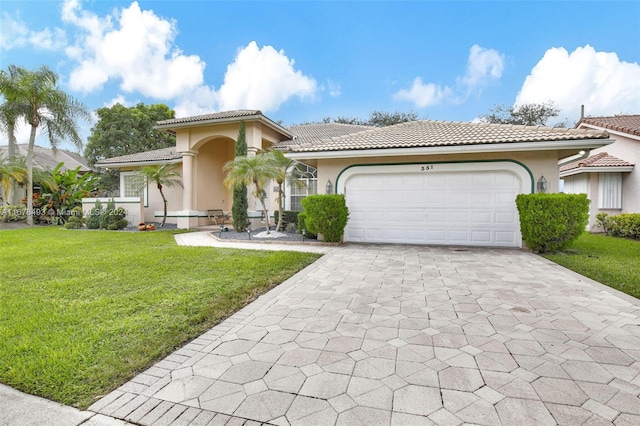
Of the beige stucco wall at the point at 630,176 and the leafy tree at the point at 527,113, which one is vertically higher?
the leafy tree at the point at 527,113

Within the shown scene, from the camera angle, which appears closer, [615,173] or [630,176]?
[630,176]

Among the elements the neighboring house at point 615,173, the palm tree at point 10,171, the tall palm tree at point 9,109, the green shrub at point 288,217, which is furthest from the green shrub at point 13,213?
the neighboring house at point 615,173

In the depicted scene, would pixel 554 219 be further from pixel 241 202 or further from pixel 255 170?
pixel 241 202

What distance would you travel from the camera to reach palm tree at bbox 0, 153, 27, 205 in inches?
682

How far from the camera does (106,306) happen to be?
15.0ft

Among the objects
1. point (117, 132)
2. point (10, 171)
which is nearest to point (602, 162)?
point (10, 171)

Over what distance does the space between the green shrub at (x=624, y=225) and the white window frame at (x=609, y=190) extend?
80 centimetres

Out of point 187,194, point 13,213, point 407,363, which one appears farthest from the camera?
point 13,213

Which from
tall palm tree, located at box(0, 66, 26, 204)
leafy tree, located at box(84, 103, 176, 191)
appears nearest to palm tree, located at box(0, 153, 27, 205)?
tall palm tree, located at box(0, 66, 26, 204)

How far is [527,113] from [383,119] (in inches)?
550

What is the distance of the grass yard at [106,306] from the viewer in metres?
2.87

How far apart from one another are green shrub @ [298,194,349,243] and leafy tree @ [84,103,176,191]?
22.7m

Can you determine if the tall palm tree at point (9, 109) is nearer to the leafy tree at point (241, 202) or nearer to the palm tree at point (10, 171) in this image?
the palm tree at point (10, 171)

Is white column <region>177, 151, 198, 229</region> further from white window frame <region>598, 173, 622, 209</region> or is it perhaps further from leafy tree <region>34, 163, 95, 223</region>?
white window frame <region>598, 173, 622, 209</region>
